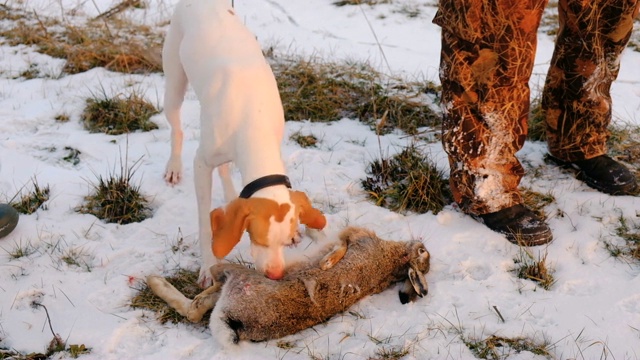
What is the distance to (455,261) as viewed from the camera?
9.76 feet

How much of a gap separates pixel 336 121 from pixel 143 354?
236 centimetres

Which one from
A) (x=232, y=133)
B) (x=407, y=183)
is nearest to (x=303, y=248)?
(x=232, y=133)

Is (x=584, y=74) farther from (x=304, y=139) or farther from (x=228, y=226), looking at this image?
(x=228, y=226)

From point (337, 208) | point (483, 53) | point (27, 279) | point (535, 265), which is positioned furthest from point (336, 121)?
point (27, 279)

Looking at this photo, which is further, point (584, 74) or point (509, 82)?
point (584, 74)

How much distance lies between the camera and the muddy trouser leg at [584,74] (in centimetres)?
322

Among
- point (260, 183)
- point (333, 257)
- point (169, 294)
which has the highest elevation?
point (260, 183)

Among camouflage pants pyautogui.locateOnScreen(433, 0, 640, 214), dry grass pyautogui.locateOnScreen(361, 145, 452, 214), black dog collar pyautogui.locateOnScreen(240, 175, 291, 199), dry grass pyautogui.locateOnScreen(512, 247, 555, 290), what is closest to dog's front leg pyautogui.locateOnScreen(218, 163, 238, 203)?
dry grass pyautogui.locateOnScreen(361, 145, 452, 214)

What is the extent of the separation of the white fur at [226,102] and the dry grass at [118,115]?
0.83 metres

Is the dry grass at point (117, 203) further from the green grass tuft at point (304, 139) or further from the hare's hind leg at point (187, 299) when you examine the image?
the green grass tuft at point (304, 139)

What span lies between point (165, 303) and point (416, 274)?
1.07 m

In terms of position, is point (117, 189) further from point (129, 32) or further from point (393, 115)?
point (129, 32)

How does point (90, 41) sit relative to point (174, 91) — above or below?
below

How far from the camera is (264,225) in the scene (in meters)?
2.40
